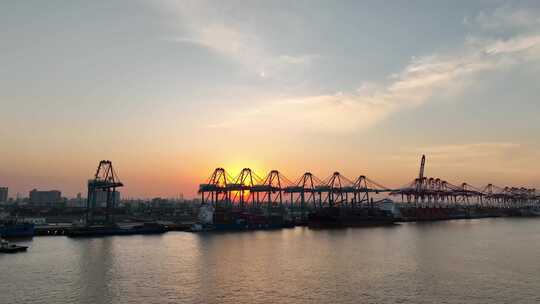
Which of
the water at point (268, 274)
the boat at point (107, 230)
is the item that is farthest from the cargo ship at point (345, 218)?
the water at point (268, 274)

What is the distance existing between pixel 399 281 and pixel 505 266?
48.7 feet

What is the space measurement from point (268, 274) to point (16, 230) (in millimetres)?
49590

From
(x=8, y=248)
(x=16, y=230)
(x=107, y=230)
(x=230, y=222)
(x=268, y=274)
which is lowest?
(x=268, y=274)

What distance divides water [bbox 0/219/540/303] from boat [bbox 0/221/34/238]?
10809 mm

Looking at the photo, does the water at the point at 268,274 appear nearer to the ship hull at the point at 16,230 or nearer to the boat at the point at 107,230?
the ship hull at the point at 16,230

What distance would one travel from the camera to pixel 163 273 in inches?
1505

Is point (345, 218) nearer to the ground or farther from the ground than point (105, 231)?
farther from the ground

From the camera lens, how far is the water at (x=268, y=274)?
30.1 m

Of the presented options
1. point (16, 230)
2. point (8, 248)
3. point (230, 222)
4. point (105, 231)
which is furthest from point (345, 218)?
point (8, 248)

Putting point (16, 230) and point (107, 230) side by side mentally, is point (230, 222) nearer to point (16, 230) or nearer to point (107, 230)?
point (107, 230)

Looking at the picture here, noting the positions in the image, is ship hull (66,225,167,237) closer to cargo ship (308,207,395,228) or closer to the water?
the water

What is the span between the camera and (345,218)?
109500 mm

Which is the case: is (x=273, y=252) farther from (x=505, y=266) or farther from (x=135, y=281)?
(x=505, y=266)

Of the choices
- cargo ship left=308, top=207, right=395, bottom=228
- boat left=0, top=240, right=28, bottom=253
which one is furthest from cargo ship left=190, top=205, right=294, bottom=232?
boat left=0, top=240, right=28, bottom=253
